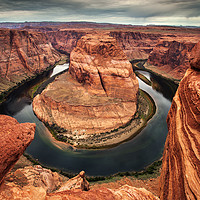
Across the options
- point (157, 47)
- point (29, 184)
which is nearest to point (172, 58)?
point (157, 47)

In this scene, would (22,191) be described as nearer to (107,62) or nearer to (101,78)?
(101,78)

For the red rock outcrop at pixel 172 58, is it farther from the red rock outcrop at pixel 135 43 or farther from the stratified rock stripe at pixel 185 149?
the stratified rock stripe at pixel 185 149

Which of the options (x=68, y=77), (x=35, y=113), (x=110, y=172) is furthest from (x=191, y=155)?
(x=68, y=77)

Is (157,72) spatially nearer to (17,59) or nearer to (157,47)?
(157,47)

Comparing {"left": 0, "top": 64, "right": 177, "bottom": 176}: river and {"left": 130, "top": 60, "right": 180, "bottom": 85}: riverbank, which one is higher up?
{"left": 130, "top": 60, "right": 180, "bottom": 85}: riverbank

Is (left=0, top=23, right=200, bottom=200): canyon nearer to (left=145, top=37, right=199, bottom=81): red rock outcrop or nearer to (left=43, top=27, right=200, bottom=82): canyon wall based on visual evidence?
(left=145, top=37, right=199, bottom=81): red rock outcrop

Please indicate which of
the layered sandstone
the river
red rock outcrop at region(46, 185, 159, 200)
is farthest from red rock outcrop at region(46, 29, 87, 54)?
red rock outcrop at region(46, 185, 159, 200)
